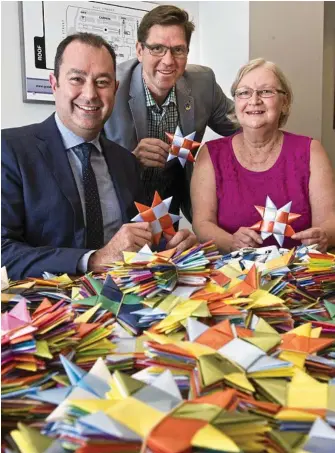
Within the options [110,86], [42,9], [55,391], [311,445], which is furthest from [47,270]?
[42,9]

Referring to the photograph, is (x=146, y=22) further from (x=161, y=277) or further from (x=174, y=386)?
(x=174, y=386)

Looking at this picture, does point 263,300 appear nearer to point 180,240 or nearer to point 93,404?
point 93,404

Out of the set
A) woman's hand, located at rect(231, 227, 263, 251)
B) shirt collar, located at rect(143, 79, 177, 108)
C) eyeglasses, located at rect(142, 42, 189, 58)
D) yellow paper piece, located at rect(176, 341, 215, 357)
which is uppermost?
eyeglasses, located at rect(142, 42, 189, 58)

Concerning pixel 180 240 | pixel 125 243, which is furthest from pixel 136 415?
pixel 180 240

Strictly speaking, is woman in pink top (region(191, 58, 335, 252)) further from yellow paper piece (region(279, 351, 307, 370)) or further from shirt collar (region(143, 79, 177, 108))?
yellow paper piece (region(279, 351, 307, 370))

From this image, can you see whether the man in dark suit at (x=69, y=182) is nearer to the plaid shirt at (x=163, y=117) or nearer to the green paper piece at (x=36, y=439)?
the plaid shirt at (x=163, y=117)

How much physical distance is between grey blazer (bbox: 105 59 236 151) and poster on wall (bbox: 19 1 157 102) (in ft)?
2.76

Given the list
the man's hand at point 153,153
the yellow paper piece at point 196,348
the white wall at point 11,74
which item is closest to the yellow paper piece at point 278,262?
the yellow paper piece at point 196,348

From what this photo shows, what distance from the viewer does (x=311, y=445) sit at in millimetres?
465

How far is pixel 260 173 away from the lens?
1.91 m

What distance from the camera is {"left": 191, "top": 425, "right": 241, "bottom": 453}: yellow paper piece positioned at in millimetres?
399

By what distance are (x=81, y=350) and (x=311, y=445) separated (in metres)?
0.30

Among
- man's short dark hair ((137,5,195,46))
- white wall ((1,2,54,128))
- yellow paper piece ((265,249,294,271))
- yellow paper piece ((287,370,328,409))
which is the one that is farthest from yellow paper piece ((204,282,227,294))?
white wall ((1,2,54,128))

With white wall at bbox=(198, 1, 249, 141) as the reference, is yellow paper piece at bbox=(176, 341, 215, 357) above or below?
below
